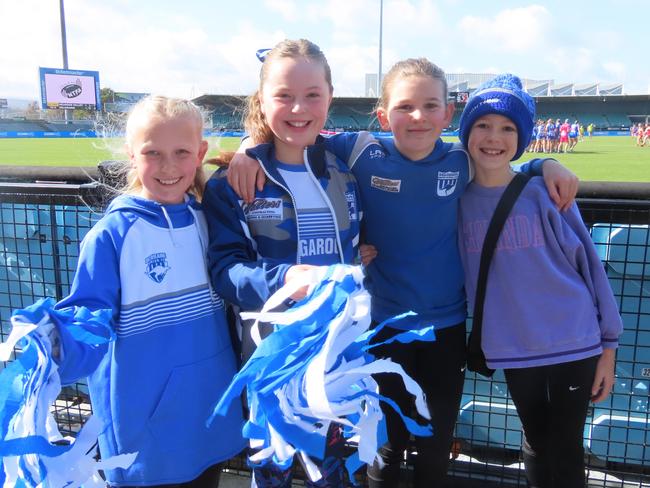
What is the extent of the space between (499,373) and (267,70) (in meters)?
1.81

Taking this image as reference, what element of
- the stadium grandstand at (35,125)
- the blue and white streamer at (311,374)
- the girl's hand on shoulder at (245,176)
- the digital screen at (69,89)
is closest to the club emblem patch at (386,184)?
the girl's hand on shoulder at (245,176)

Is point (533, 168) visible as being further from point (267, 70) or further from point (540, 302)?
point (267, 70)

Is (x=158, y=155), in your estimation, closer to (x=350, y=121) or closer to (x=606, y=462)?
(x=606, y=462)

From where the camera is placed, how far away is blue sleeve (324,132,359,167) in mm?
1959

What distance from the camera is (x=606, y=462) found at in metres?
2.42

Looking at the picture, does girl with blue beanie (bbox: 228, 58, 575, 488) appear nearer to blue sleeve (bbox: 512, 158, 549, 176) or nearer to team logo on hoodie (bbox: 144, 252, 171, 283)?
blue sleeve (bbox: 512, 158, 549, 176)

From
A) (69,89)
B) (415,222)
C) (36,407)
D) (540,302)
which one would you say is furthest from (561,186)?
(69,89)

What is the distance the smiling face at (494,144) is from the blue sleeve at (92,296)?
124cm

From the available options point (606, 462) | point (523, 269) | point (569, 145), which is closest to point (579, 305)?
point (523, 269)

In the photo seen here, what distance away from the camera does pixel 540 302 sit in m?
1.82

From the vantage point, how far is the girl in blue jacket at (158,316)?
1524 millimetres

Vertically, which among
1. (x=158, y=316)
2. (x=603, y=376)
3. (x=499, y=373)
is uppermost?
(x=158, y=316)

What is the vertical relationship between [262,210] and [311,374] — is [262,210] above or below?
above

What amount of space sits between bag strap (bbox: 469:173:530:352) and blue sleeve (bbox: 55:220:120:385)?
1.17m
